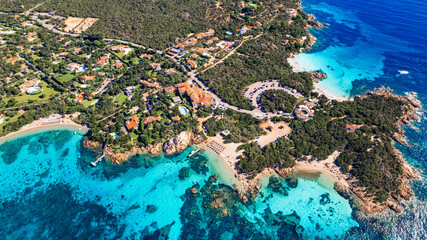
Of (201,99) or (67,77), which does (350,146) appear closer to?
(201,99)

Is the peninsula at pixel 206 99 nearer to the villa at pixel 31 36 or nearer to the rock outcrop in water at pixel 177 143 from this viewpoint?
the rock outcrop in water at pixel 177 143

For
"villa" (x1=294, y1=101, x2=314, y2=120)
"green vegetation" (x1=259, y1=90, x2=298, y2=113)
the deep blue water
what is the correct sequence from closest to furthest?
the deep blue water < "villa" (x1=294, y1=101, x2=314, y2=120) < "green vegetation" (x1=259, y1=90, x2=298, y2=113)

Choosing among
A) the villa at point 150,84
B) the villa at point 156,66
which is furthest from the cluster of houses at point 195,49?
the villa at point 150,84

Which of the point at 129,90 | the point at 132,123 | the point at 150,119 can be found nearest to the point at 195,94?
the point at 150,119

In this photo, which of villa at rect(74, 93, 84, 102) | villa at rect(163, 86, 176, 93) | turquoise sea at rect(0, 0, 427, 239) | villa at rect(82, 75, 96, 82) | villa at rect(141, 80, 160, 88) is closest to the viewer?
turquoise sea at rect(0, 0, 427, 239)

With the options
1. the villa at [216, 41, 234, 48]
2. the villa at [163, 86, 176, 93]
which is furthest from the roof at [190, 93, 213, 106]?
the villa at [216, 41, 234, 48]

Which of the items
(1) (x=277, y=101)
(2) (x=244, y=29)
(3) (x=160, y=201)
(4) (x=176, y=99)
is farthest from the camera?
(2) (x=244, y=29)

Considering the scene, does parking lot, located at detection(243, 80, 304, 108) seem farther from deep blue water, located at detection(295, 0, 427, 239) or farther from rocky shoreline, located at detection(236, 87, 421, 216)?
rocky shoreline, located at detection(236, 87, 421, 216)
